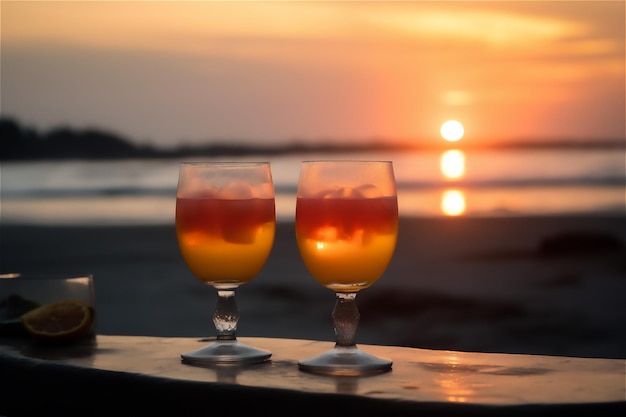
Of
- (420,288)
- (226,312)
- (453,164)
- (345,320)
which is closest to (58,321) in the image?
(226,312)

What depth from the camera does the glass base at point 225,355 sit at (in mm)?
2342

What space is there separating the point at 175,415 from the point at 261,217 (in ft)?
1.77

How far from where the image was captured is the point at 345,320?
2264mm

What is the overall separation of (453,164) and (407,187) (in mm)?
7959

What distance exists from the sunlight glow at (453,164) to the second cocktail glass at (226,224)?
92.1 feet

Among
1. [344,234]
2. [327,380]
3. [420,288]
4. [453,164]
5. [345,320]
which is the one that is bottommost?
[327,380]

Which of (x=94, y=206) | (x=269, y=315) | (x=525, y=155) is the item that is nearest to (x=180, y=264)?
(x=269, y=315)

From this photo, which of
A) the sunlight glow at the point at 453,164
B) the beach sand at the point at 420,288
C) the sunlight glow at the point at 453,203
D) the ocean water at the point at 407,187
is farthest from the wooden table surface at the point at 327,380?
the sunlight glow at the point at 453,164

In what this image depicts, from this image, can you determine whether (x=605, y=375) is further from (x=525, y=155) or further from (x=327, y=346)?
(x=525, y=155)

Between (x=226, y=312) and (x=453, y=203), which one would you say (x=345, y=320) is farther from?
(x=453, y=203)

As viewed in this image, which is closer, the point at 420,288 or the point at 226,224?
the point at 226,224

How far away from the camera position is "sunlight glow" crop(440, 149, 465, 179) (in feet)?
101

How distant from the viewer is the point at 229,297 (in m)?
2.44

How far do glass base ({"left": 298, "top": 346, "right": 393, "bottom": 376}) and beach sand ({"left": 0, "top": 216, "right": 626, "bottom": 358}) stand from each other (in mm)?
7514
